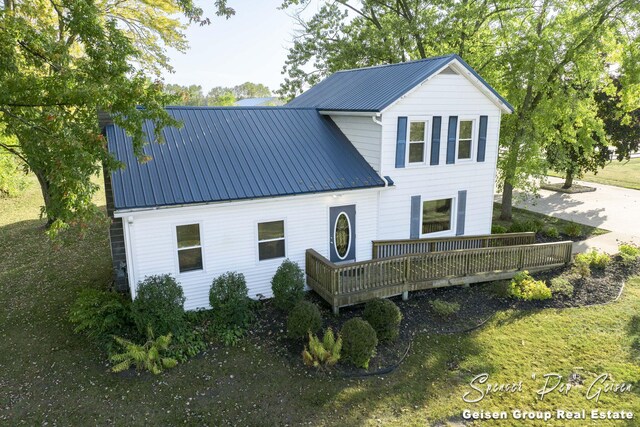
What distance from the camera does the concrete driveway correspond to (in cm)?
1942

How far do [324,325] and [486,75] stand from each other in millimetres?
15899

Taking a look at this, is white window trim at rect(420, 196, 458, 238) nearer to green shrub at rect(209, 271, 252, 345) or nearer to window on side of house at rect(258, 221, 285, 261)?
window on side of house at rect(258, 221, 285, 261)

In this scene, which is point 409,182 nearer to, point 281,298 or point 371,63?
point 281,298

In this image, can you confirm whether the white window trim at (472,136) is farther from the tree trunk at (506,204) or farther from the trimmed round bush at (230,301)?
the trimmed round bush at (230,301)

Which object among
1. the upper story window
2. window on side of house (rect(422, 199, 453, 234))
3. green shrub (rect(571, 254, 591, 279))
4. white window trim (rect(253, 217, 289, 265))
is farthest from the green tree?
green shrub (rect(571, 254, 591, 279))

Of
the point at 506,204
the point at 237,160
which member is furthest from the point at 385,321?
the point at 506,204

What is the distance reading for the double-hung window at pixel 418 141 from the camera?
14.6m

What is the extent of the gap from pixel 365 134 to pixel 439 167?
2.83 meters

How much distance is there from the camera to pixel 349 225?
13.9m

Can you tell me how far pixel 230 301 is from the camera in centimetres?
1155

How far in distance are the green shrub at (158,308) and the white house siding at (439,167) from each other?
6.74m

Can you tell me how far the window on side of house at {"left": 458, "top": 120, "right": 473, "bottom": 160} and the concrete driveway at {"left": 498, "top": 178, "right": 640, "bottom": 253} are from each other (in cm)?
673

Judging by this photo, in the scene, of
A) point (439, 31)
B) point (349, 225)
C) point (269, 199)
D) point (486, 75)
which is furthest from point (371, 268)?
point (439, 31)

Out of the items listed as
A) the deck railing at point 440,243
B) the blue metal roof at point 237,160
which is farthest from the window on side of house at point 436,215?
the blue metal roof at point 237,160
